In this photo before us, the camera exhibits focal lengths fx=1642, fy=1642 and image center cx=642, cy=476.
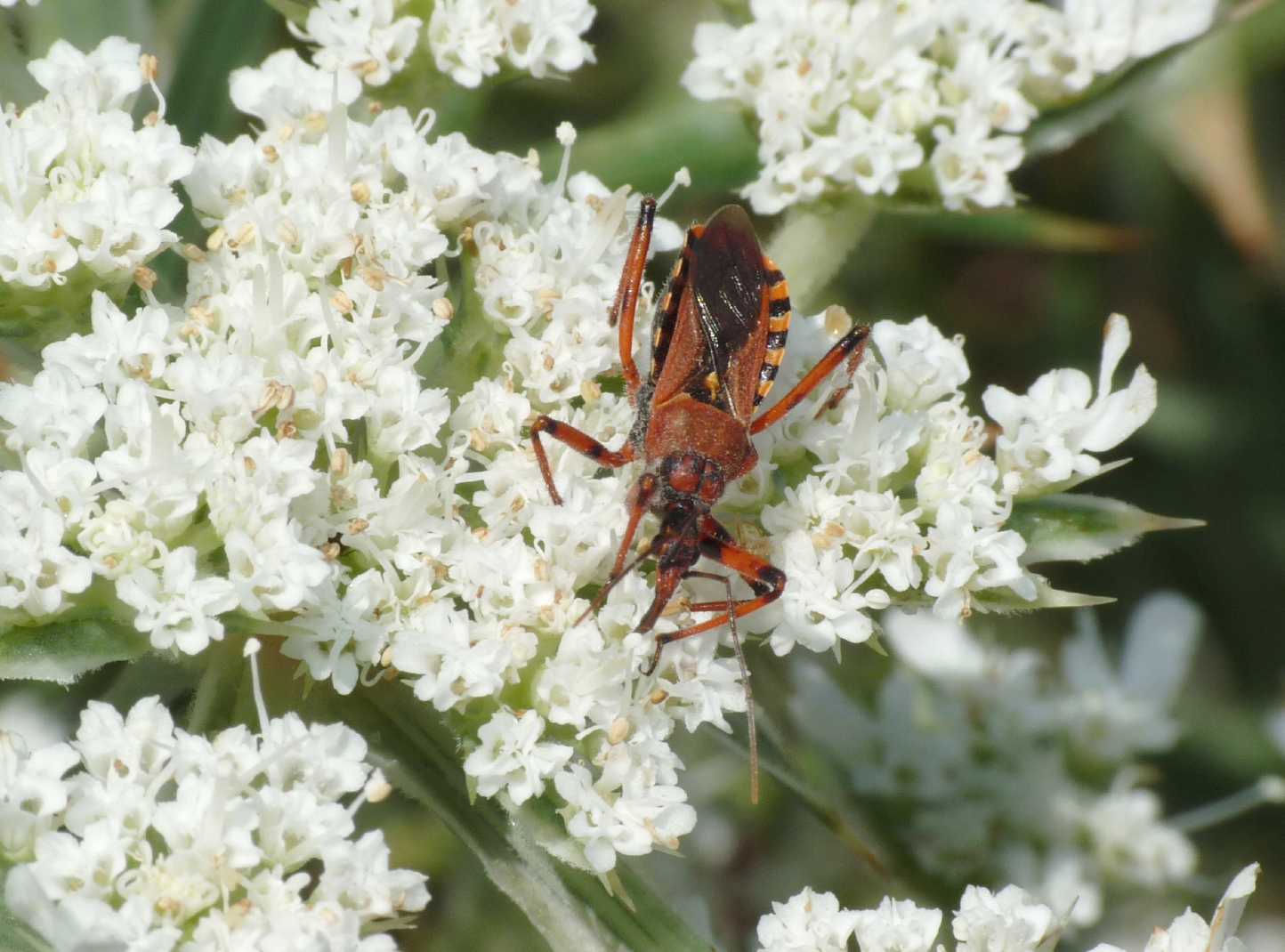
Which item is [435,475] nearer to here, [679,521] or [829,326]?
[679,521]

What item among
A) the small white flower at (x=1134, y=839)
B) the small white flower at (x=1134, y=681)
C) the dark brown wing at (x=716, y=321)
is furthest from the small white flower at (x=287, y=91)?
the small white flower at (x=1134, y=839)

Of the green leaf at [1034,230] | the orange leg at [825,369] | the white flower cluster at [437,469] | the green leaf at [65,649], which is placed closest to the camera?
the green leaf at [65,649]

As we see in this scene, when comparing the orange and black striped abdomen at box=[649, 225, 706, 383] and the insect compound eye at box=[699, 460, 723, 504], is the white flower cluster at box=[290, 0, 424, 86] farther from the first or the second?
the insect compound eye at box=[699, 460, 723, 504]

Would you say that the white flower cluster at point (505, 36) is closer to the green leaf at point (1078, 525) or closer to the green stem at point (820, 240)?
the green stem at point (820, 240)

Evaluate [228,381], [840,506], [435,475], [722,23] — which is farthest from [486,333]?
[722,23]

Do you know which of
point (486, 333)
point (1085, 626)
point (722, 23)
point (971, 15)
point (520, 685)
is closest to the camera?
point (520, 685)

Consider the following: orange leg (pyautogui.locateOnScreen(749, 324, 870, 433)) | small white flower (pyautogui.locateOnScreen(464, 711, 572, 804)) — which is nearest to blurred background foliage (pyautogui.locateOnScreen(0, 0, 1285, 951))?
orange leg (pyautogui.locateOnScreen(749, 324, 870, 433))
